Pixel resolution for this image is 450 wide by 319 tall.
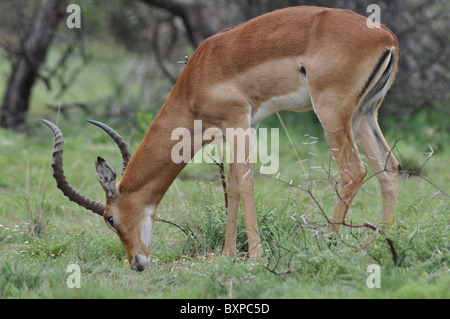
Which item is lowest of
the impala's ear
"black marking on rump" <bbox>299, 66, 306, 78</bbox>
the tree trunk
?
the tree trunk

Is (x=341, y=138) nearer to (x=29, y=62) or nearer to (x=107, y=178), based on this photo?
(x=107, y=178)

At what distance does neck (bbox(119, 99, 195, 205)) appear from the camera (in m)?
4.30

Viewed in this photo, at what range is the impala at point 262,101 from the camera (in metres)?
4.02

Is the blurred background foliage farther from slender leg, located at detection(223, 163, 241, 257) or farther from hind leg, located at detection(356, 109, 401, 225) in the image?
hind leg, located at detection(356, 109, 401, 225)

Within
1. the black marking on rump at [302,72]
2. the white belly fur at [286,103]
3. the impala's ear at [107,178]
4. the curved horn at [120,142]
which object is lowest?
the impala's ear at [107,178]

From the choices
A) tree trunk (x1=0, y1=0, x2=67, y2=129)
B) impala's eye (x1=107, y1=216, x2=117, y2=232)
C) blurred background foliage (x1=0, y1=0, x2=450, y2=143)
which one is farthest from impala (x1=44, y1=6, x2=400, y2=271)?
tree trunk (x1=0, y1=0, x2=67, y2=129)

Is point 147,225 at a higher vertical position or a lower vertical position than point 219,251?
higher

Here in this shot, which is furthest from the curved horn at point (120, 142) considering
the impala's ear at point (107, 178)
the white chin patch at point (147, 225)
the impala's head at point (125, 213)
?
the white chin patch at point (147, 225)

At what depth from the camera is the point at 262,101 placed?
14.1 feet

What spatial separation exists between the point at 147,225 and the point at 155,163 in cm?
44

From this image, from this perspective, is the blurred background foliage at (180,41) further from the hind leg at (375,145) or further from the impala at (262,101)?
the hind leg at (375,145)

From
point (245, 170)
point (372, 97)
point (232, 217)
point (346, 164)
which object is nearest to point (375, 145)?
Answer: point (372, 97)

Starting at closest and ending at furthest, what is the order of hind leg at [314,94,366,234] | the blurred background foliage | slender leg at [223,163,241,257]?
hind leg at [314,94,366,234]
slender leg at [223,163,241,257]
the blurred background foliage
